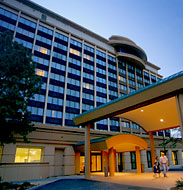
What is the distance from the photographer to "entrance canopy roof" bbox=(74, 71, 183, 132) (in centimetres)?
1030

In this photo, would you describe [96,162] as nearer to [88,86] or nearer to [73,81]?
[88,86]

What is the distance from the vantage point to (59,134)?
24438 mm

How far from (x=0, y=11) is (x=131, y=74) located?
33.7 metres

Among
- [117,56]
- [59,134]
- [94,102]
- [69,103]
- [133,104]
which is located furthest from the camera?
[117,56]

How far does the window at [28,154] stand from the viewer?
20.8 meters

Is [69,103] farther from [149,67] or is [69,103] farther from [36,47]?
[149,67]

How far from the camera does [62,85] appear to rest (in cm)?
3216

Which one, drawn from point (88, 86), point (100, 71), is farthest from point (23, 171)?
point (100, 71)

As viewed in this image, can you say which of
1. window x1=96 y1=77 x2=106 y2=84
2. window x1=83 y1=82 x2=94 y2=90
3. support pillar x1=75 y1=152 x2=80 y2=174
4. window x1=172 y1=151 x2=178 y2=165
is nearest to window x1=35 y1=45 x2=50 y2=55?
window x1=83 y1=82 x2=94 y2=90

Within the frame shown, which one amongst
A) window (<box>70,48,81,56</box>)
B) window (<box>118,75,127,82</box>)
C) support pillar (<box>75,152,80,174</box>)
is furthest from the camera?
window (<box>118,75,127,82</box>)

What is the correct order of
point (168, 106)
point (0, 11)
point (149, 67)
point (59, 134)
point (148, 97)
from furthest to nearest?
point (149, 67), point (0, 11), point (59, 134), point (168, 106), point (148, 97)

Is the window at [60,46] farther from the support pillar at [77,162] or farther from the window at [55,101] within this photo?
the support pillar at [77,162]

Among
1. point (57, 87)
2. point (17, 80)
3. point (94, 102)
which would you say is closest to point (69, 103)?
point (57, 87)

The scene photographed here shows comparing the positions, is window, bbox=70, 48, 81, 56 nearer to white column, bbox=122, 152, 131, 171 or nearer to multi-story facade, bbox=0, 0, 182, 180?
multi-story facade, bbox=0, 0, 182, 180
